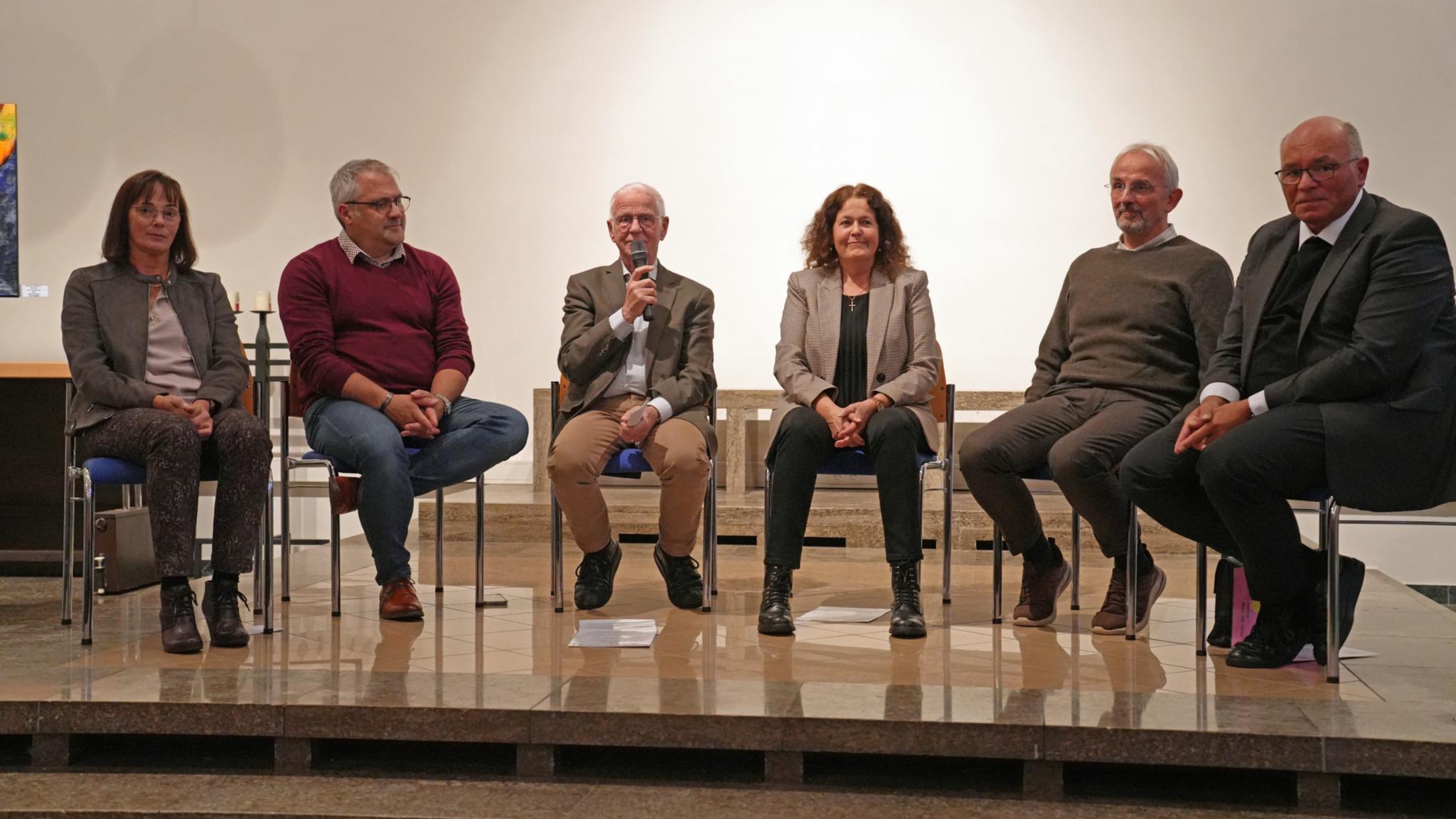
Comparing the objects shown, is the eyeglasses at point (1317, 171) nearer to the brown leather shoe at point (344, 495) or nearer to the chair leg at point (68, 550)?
the brown leather shoe at point (344, 495)

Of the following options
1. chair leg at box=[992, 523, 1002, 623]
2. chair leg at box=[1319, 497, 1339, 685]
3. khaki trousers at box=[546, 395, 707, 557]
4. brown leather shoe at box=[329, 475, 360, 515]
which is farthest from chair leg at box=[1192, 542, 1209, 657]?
brown leather shoe at box=[329, 475, 360, 515]

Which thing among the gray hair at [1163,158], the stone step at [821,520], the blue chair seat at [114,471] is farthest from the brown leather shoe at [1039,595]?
the blue chair seat at [114,471]

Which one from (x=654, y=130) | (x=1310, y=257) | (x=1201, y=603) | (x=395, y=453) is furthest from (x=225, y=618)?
(x=654, y=130)

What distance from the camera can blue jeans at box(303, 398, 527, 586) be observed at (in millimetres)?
3305

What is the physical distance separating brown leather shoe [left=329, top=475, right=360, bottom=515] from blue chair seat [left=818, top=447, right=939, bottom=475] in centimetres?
119

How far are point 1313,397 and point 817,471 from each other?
1.18 m

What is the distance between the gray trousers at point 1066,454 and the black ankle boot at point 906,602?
0.84 feet

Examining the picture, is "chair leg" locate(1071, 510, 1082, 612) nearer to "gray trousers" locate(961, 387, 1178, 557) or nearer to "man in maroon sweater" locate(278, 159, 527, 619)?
"gray trousers" locate(961, 387, 1178, 557)

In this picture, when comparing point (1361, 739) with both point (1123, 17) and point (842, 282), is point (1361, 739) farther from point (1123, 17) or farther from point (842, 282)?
point (1123, 17)

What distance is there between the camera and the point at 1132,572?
3104mm

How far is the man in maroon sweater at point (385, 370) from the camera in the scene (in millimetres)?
3336

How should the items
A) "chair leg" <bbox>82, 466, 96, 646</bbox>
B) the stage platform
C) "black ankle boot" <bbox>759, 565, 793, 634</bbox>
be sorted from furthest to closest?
"black ankle boot" <bbox>759, 565, 793, 634</bbox> → "chair leg" <bbox>82, 466, 96, 646</bbox> → the stage platform

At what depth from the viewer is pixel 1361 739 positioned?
7.14 feet

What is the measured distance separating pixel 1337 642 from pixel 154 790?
2.22m
